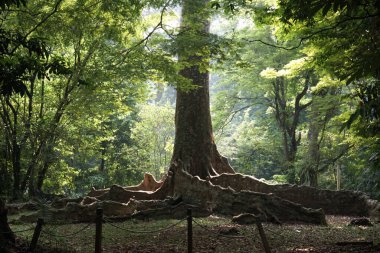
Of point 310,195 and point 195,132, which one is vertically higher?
point 195,132

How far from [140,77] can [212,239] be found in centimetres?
557

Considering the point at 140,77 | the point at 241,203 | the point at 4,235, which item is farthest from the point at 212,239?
the point at 140,77

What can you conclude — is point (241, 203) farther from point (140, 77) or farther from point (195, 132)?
point (140, 77)

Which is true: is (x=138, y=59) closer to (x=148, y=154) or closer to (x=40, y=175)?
(x=40, y=175)

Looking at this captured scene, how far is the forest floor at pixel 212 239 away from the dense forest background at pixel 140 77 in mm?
1624

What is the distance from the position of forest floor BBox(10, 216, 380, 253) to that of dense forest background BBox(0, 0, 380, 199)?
1624 mm

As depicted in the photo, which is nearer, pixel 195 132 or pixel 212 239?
pixel 212 239

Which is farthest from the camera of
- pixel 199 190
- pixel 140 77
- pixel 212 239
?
pixel 199 190

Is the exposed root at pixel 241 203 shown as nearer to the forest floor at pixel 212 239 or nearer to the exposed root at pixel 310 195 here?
the forest floor at pixel 212 239

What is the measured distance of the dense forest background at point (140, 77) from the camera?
5.83 m

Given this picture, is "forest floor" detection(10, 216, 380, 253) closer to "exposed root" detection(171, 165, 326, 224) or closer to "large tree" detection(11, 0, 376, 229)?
"exposed root" detection(171, 165, 326, 224)

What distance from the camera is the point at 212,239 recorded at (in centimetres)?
784

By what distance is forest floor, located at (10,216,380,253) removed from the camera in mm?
6750

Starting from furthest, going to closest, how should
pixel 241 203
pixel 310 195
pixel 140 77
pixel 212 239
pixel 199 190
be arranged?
1. pixel 310 195
2. pixel 199 190
3. pixel 140 77
4. pixel 241 203
5. pixel 212 239
